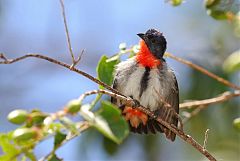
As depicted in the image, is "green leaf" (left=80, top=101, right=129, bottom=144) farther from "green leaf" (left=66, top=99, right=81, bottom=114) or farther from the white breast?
the white breast

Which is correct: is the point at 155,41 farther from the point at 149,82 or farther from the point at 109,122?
the point at 109,122

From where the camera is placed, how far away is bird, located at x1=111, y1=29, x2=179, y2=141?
4426 millimetres

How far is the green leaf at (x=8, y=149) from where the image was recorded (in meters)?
1.92

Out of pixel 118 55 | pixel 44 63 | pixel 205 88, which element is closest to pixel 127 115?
pixel 118 55

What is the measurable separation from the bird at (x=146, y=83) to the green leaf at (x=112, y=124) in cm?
255

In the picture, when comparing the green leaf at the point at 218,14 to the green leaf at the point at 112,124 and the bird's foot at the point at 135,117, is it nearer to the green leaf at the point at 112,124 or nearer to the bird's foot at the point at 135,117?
the green leaf at the point at 112,124

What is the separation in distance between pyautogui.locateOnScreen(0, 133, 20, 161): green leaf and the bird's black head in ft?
9.29

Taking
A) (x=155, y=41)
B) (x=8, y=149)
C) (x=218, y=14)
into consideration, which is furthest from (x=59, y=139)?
(x=155, y=41)

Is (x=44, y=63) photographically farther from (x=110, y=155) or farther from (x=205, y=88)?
(x=205, y=88)

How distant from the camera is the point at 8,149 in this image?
76.3 inches

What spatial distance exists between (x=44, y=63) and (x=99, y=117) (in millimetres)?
Result: 7041

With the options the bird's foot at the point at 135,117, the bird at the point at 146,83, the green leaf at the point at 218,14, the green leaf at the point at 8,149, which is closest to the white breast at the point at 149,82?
the bird at the point at 146,83

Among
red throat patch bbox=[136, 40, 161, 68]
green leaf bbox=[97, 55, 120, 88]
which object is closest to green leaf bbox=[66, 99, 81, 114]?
green leaf bbox=[97, 55, 120, 88]

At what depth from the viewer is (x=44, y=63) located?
8.73 meters
